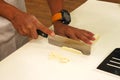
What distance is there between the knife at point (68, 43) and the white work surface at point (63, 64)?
0.06 ft

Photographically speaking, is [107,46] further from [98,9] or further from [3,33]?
[3,33]

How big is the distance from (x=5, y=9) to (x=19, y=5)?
26cm

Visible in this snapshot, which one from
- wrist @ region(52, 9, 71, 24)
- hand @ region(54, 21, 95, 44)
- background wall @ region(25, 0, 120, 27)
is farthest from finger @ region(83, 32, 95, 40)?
background wall @ region(25, 0, 120, 27)

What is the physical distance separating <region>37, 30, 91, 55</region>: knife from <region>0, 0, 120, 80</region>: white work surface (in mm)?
17

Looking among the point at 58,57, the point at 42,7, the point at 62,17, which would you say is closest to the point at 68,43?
the point at 58,57

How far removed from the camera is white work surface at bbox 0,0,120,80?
2.53 feet

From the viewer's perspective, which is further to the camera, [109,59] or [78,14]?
[78,14]

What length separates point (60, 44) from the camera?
902mm

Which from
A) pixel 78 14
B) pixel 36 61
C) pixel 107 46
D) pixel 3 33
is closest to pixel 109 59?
pixel 107 46

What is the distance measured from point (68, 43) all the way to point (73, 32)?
9 centimetres

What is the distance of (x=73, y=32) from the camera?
96 cm

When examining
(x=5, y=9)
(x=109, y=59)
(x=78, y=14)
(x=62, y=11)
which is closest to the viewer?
(x=109, y=59)

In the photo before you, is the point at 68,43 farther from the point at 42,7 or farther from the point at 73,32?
the point at 42,7

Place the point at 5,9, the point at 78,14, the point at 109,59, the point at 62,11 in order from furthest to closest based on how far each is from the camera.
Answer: the point at 78,14
the point at 62,11
the point at 5,9
the point at 109,59
